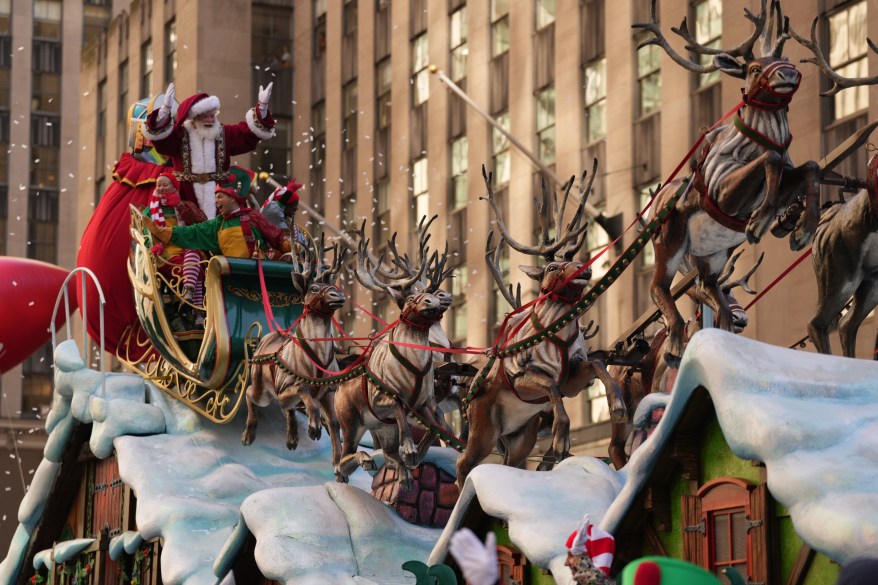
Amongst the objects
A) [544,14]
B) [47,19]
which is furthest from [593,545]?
[47,19]

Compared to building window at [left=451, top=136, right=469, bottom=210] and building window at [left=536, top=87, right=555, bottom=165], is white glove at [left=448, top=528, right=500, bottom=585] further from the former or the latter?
building window at [left=451, top=136, right=469, bottom=210]

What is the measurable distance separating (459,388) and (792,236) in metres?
4.98

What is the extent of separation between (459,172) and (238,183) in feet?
52.3

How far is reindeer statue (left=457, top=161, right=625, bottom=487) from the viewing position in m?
12.4

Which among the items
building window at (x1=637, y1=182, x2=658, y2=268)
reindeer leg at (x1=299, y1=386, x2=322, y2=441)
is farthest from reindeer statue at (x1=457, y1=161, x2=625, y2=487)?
building window at (x1=637, y1=182, x2=658, y2=268)

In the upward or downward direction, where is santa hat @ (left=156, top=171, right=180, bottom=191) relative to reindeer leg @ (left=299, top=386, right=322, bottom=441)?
upward

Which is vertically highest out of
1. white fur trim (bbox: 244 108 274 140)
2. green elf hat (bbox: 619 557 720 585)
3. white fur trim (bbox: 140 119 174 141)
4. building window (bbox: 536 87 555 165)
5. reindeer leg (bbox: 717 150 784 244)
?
building window (bbox: 536 87 555 165)

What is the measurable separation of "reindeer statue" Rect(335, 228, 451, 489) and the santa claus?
3541 millimetres

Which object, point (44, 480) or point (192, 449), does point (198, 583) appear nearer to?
point (192, 449)

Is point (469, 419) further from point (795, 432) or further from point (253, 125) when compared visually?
point (253, 125)

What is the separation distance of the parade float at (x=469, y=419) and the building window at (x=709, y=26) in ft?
33.6

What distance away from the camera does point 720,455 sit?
10.0 meters

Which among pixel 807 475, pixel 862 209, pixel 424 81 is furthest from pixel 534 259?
pixel 807 475

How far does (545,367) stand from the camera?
490 inches
